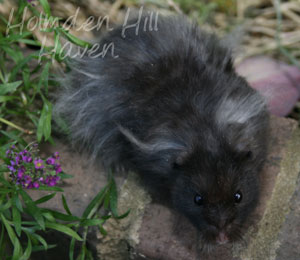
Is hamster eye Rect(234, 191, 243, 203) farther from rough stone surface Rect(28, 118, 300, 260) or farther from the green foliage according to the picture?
the green foliage

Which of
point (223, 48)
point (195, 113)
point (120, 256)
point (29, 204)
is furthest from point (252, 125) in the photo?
point (29, 204)

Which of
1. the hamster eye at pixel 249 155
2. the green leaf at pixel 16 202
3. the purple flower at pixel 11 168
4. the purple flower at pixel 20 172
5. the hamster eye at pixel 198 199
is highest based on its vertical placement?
the hamster eye at pixel 249 155

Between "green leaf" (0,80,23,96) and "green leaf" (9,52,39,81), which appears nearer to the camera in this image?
"green leaf" (0,80,23,96)

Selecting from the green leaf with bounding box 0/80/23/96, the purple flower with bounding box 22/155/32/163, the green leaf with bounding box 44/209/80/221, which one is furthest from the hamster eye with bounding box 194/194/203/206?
the green leaf with bounding box 0/80/23/96

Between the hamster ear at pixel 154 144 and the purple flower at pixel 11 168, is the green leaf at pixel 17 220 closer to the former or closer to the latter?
the purple flower at pixel 11 168

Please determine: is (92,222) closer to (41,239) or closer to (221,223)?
(41,239)

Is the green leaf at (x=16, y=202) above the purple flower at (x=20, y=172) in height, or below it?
below

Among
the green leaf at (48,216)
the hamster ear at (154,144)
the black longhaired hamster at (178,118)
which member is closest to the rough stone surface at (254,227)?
the black longhaired hamster at (178,118)

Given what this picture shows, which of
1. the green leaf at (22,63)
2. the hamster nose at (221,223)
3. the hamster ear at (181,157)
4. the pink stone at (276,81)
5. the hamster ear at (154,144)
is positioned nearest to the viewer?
the hamster nose at (221,223)

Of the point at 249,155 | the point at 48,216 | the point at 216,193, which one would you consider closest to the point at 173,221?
the point at 216,193
